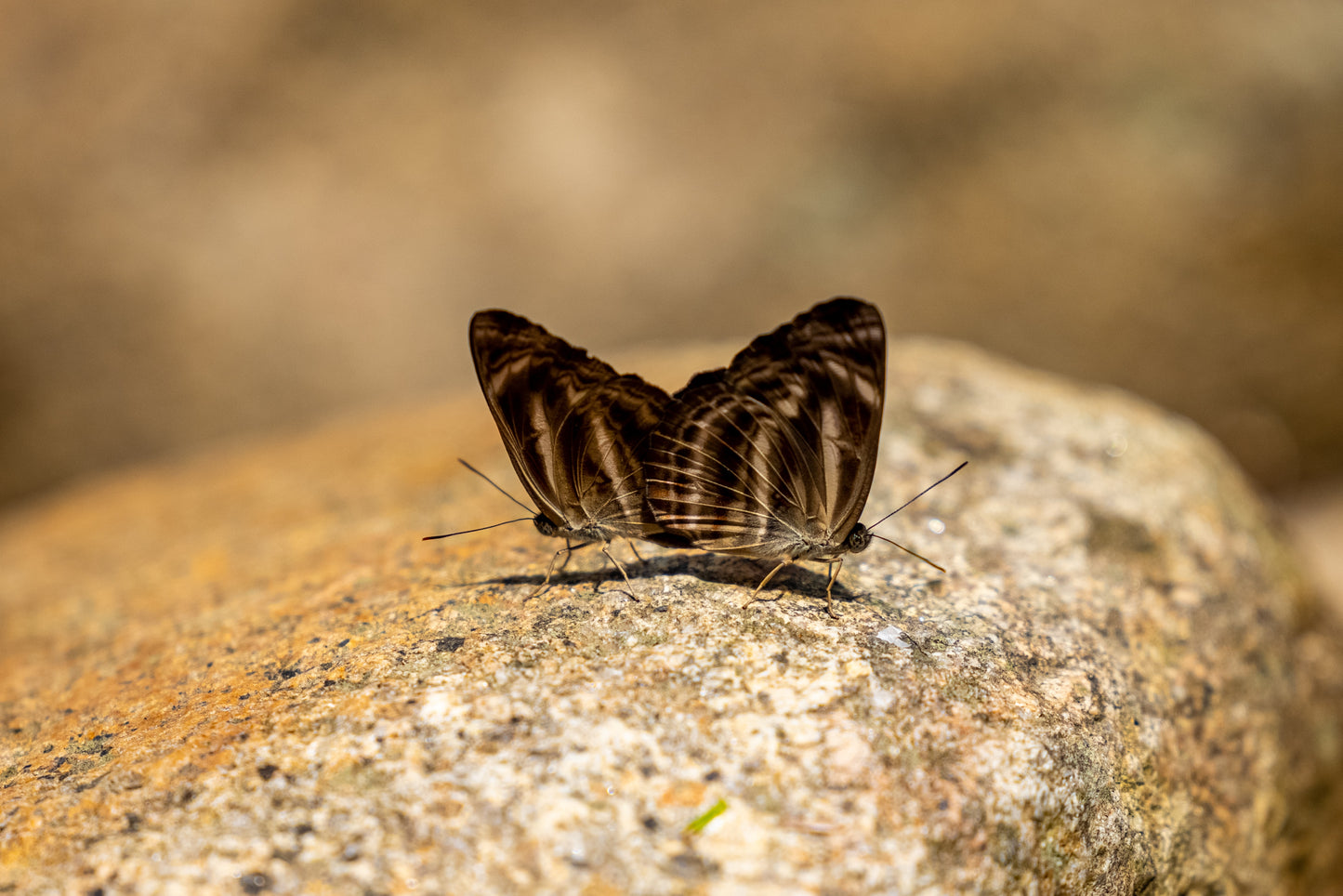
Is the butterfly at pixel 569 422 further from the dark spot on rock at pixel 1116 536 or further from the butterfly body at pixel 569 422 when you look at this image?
the dark spot on rock at pixel 1116 536

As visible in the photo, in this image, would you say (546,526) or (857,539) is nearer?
(857,539)

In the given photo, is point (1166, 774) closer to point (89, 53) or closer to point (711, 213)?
point (711, 213)

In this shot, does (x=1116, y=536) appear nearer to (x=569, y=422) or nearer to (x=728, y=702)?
(x=728, y=702)

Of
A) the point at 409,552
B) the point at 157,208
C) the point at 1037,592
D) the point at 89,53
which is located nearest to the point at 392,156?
the point at 157,208

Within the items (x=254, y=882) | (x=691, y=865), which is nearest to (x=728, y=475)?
(x=691, y=865)

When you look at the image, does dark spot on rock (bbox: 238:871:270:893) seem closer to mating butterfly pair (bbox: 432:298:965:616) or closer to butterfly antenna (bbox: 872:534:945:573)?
mating butterfly pair (bbox: 432:298:965:616)
